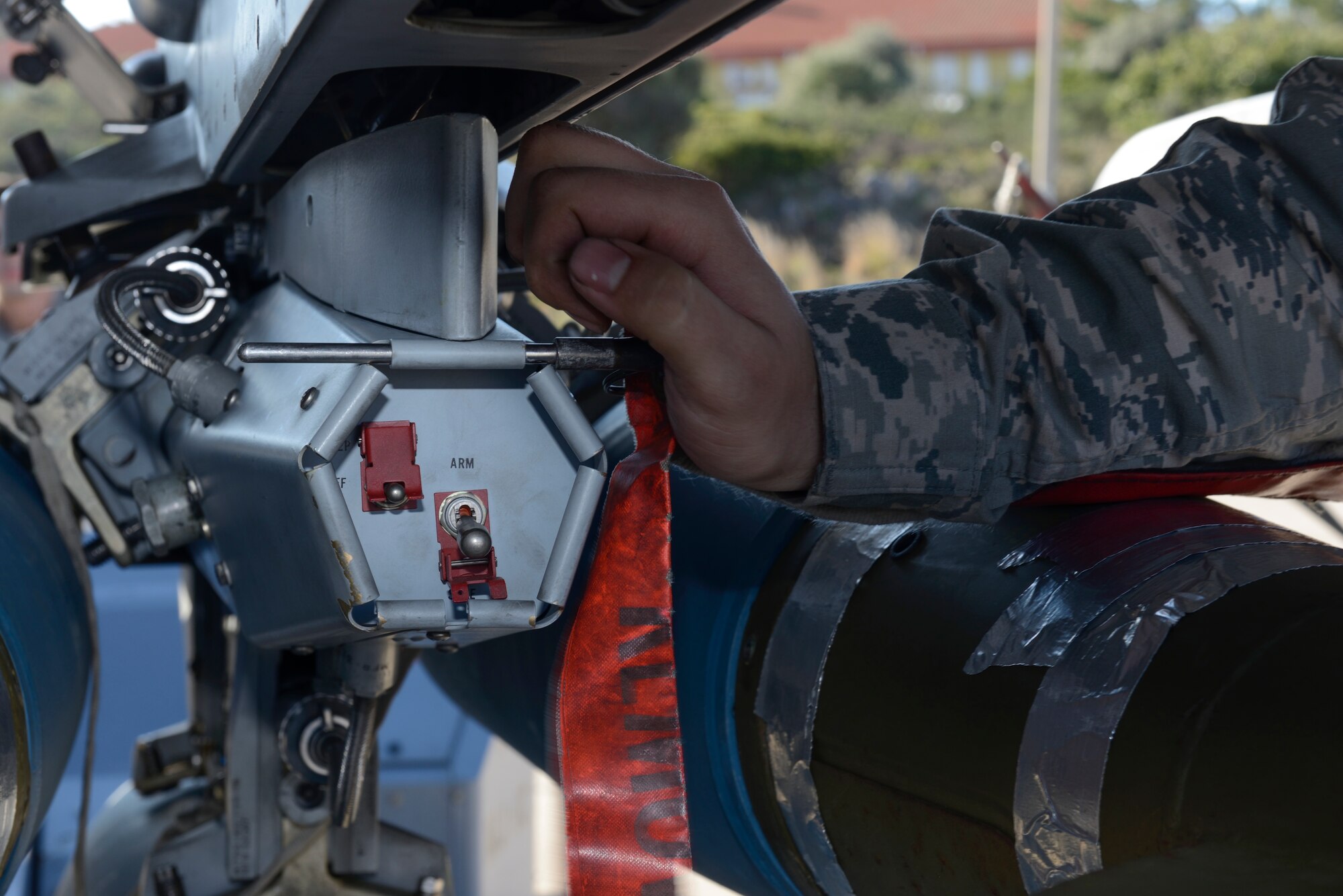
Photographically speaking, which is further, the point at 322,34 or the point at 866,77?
the point at 866,77

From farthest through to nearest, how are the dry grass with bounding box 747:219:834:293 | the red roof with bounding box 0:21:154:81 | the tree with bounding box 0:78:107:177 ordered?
the tree with bounding box 0:78:107:177 < the dry grass with bounding box 747:219:834:293 < the red roof with bounding box 0:21:154:81

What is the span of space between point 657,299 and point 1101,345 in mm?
309

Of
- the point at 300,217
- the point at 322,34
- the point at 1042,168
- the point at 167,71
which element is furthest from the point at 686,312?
the point at 1042,168

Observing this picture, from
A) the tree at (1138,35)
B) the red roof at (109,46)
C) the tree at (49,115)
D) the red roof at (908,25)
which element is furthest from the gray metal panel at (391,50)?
the red roof at (908,25)

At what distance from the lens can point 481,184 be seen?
81 cm

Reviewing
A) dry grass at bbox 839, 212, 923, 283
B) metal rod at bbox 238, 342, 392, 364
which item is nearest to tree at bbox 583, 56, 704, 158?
dry grass at bbox 839, 212, 923, 283

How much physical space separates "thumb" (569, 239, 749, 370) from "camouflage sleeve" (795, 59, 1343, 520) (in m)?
0.09

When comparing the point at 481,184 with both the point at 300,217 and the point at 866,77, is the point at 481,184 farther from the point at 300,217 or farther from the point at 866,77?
the point at 866,77

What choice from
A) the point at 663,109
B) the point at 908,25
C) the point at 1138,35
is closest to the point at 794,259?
the point at 663,109

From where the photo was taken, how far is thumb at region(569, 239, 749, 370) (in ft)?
2.54

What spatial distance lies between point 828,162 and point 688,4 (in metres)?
14.8

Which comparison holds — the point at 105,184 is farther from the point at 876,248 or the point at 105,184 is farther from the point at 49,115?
the point at 49,115

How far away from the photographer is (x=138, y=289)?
1112 millimetres

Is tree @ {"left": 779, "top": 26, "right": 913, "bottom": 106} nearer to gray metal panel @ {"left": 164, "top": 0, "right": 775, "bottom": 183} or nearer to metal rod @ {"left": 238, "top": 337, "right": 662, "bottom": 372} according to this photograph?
gray metal panel @ {"left": 164, "top": 0, "right": 775, "bottom": 183}
